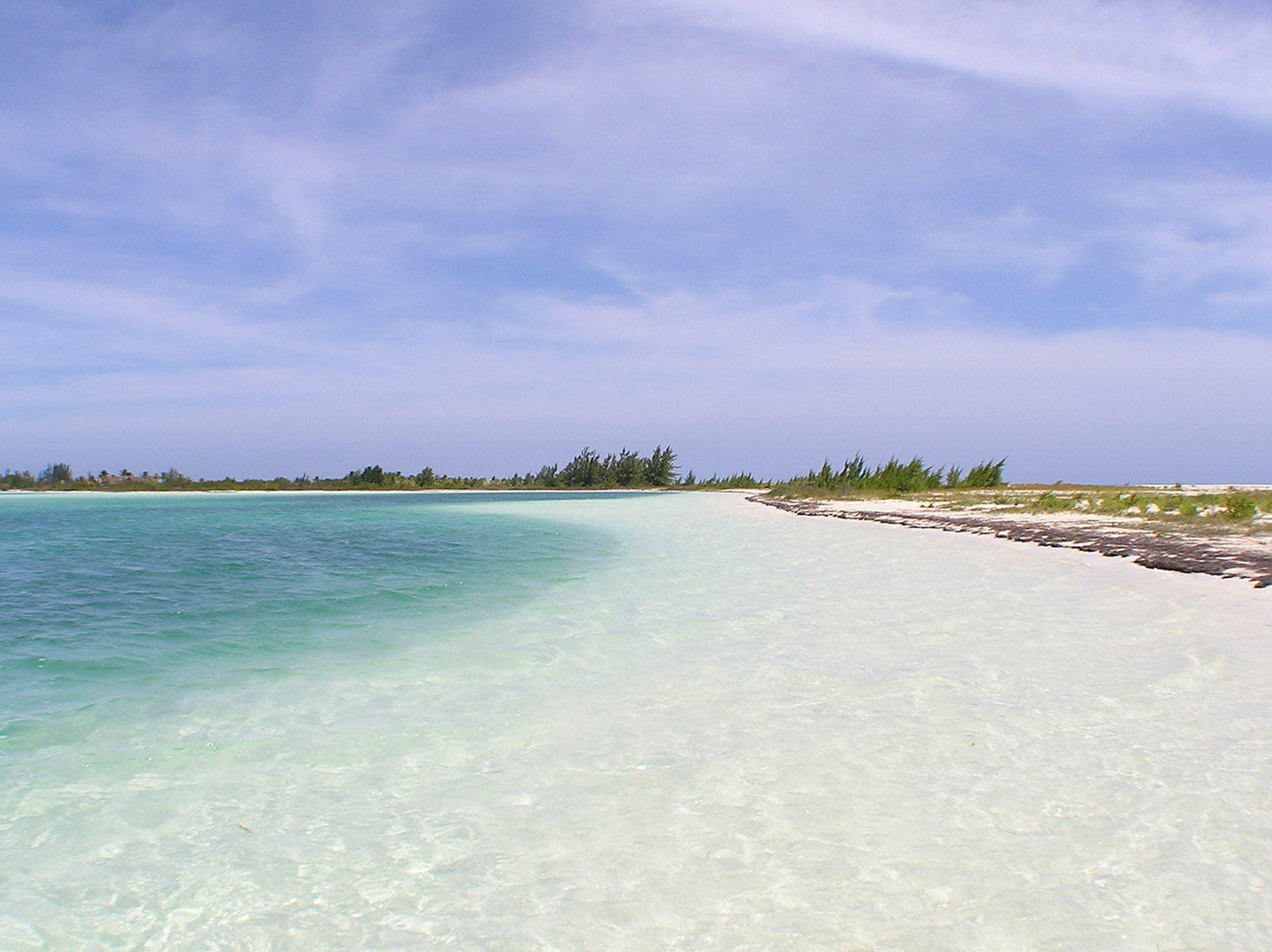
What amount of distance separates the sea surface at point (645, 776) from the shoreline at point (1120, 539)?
1567 millimetres

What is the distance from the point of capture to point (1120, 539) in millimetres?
10648

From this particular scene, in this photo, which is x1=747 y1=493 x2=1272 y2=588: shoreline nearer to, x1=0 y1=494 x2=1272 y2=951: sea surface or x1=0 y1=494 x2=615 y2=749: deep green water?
x1=0 y1=494 x2=1272 y2=951: sea surface

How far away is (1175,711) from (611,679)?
2848 mm

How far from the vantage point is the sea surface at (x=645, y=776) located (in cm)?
198

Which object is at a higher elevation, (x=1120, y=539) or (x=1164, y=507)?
(x=1164, y=507)

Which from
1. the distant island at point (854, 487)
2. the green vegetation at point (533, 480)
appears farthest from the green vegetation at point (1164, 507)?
the green vegetation at point (533, 480)

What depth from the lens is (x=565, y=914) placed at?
199 cm

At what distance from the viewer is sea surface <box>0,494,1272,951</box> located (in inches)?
78.1

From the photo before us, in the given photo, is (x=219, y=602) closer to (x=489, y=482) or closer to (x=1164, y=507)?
(x=1164, y=507)

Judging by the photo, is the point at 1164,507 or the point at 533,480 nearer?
the point at 1164,507

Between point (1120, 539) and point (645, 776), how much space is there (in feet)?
34.4

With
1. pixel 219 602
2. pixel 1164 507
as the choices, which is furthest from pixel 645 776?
pixel 1164 507

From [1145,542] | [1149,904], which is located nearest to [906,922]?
[1149,904]

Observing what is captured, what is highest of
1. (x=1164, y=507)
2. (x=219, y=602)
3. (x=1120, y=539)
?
(x=1164, y=507)
